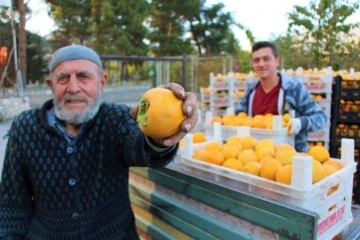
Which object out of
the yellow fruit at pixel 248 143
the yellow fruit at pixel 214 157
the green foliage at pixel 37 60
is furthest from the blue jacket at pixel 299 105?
the green foliage at pixel 37 60

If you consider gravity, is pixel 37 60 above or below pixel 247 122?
above

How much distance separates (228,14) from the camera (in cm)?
3081

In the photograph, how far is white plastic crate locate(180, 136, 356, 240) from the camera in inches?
51.6

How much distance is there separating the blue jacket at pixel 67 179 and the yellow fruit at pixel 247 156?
0.46 metres

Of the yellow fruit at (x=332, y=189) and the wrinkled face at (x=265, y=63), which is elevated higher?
the wrinkled face at (x=265, y=63)

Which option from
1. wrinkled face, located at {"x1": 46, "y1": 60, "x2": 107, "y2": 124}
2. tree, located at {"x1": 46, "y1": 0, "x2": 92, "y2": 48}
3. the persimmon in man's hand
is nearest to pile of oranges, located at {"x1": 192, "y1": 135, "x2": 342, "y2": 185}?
the persimmon in man's hand

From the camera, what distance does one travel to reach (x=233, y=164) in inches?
64.0

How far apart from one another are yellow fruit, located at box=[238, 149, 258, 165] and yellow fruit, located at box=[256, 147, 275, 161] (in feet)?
0.07

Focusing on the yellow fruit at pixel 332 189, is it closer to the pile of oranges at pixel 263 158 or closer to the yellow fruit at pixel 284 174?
the pile of oranges at pixel 263 158

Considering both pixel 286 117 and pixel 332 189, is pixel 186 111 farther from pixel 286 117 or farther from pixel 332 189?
pixel 286 117

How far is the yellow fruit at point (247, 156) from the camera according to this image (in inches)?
65.2

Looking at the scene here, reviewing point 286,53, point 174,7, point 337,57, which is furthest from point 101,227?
point 174,7

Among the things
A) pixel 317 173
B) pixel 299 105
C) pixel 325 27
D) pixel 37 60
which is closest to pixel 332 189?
pixel 317 173

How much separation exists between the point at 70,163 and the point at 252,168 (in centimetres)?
77
